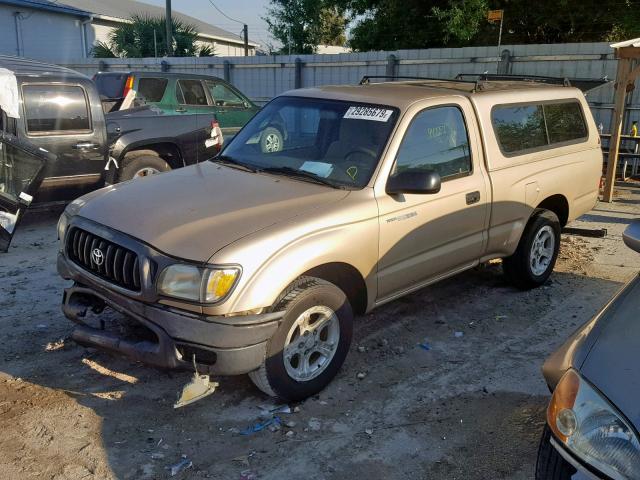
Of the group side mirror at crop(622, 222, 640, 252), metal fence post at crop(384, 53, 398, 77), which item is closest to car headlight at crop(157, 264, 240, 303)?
side mirror at crop(622, 222, 640, 252)

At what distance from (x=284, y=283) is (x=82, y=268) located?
4.28 ft

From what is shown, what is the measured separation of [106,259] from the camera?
140 inches

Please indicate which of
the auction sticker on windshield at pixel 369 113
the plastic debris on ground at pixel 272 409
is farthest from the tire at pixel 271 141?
the plastic debris on ground at pixel 272 409

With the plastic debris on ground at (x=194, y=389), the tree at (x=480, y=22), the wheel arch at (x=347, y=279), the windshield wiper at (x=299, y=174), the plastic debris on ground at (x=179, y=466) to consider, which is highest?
the tree at (x=480, y=22)

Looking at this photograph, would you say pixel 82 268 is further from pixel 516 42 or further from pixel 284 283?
pixel 516 42

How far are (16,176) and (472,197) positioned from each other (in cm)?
413

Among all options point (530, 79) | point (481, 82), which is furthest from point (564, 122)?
point (481, 82)

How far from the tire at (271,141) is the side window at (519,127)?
1758 millimetres

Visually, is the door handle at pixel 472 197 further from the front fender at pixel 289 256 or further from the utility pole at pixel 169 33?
the utility pole at pixel 169 33

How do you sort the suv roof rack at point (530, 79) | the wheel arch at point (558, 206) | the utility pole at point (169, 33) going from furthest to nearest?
the utility pole at point (169, 33) → the suv roof rack at point (530, 79) → the wheel arch at point (558, 206)

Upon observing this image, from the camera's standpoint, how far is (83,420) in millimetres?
3551

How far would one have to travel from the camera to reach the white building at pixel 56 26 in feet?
88.5

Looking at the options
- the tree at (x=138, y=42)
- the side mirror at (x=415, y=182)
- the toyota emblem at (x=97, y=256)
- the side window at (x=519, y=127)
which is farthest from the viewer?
the tree at (x=138, y=42)

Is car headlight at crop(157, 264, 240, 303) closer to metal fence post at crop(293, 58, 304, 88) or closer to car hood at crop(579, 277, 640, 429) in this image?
car hood at crop(579, 277, 640, 429)
